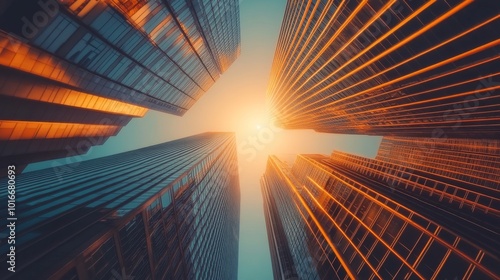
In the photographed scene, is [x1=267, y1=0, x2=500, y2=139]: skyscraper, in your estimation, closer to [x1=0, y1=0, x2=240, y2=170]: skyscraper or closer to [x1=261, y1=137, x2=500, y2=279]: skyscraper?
[x1=261, y1=137, x2=500, y2=279]: skyscraper

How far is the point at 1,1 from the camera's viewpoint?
17.3 meters

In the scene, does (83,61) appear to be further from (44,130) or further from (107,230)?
(107,230)

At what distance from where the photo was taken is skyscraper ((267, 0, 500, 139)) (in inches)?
1099

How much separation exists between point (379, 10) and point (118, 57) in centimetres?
3422

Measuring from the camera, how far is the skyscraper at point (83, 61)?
69.2ft

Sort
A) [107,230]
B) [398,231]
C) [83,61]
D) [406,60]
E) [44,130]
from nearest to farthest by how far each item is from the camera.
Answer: [107,230] → [83,61] → [398,231] → [44,130] → [406,60]

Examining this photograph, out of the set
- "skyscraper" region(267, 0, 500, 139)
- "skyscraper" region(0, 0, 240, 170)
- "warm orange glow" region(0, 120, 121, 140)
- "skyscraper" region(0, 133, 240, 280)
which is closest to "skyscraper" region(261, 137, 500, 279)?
"skyscraper" region(267, 0, 500, 139)

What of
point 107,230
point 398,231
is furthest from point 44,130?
point 398,231

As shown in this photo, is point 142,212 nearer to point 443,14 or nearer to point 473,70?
point 443,14

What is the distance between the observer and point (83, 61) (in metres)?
27.8

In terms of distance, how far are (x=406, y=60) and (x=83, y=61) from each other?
4107 cm

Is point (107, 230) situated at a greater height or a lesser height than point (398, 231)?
lesser

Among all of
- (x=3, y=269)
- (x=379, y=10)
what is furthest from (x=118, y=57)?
(x=379, y=10)

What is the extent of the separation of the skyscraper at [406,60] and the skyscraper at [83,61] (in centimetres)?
2297
